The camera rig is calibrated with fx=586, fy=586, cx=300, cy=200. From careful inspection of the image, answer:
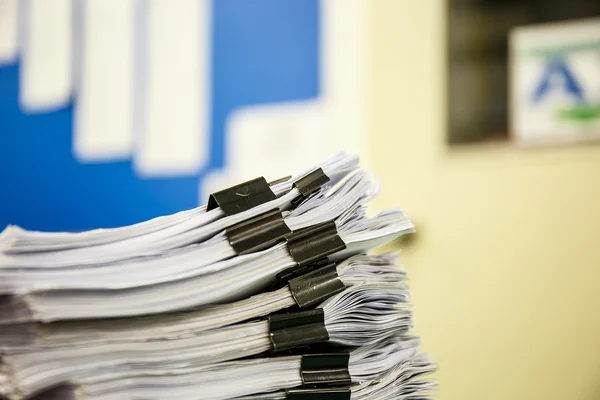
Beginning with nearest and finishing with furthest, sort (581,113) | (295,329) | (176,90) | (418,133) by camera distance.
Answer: (295,329), (581,113), (418,133), (176,90)

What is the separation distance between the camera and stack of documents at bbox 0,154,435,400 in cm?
29

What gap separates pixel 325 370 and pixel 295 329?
1.5 inches

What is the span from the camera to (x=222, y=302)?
14.0 inches

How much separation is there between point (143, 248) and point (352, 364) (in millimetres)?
161

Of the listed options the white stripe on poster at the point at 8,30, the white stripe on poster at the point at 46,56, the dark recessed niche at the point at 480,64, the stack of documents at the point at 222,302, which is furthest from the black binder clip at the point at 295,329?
the white stripe on poster at the point at 8,30

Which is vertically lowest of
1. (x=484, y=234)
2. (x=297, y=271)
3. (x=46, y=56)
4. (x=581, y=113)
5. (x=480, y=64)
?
(x=484, y=234)

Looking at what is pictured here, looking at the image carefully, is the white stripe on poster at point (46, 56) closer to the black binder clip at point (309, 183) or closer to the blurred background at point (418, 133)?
the blurred background at point (418, 133)

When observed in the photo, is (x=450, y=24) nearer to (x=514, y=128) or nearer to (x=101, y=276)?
(x=514, y=128)

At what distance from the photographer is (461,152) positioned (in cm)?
117

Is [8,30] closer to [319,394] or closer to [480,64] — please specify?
[480,64]

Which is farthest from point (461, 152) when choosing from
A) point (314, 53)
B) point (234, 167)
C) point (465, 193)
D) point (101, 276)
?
point (101, 276)

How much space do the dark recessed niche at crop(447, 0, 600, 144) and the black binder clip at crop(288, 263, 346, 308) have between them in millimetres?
879

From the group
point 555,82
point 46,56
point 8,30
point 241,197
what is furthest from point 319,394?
point 8,30

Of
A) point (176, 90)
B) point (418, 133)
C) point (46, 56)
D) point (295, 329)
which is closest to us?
point (295, 329)
